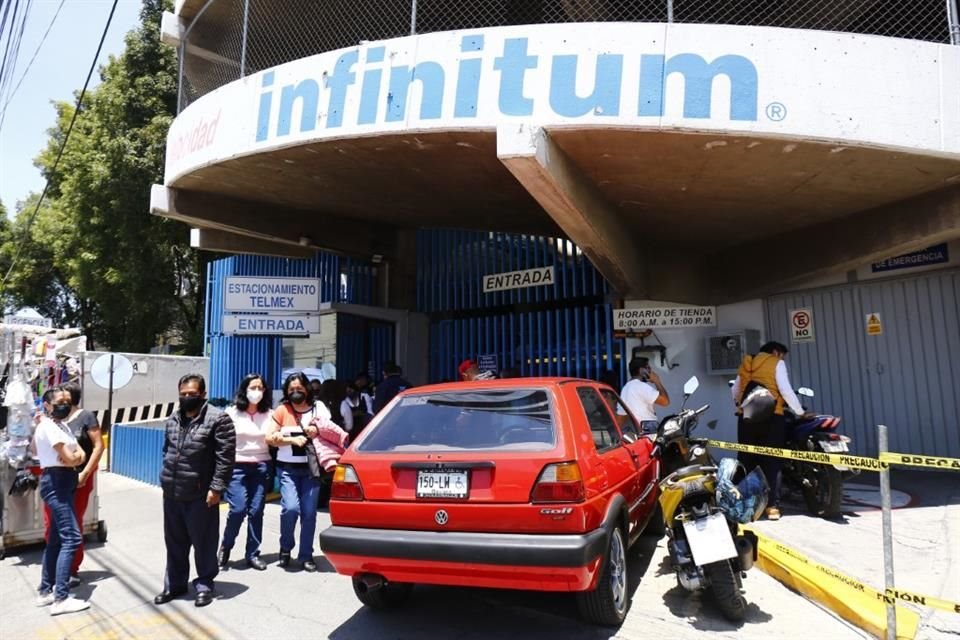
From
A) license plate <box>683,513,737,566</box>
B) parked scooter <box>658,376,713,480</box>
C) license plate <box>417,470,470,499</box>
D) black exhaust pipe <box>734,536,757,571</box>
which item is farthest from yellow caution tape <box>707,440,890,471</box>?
license plate <box>417,470,470,499</box>

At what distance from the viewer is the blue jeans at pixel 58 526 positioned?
4688mm

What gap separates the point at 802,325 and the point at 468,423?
23.3 feet

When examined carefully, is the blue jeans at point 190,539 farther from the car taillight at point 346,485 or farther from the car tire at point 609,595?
the car tire at point 609,595

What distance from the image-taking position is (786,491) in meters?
7.06

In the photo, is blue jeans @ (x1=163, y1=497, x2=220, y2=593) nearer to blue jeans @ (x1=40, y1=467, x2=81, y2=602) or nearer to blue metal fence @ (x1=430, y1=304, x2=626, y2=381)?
blue jeans @ (x1=40, y1=467, x2=81, y2=602)

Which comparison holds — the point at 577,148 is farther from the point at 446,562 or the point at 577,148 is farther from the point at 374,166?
the point at 446,562

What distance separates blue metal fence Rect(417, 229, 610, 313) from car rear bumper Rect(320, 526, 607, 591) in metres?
7.14

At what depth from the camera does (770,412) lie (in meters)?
5.97

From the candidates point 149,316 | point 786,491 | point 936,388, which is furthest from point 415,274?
point 149,316

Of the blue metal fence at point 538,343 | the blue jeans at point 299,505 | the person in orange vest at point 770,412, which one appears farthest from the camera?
the blue metal fence at point 538,343

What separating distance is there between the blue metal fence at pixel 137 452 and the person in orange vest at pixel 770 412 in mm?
7997

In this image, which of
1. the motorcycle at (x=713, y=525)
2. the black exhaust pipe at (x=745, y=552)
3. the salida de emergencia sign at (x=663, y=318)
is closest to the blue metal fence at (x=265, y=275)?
the salida de emergencia sign at (x=663, y=318)

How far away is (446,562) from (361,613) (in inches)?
47.7

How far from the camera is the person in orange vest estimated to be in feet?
19.9
